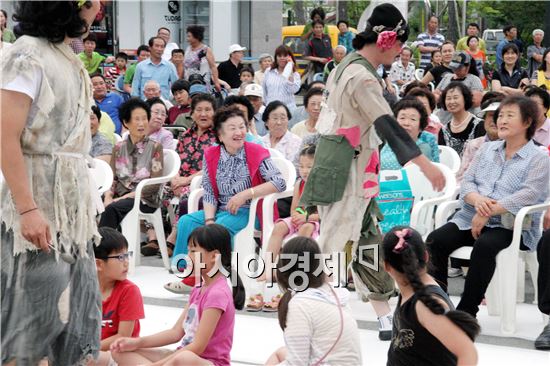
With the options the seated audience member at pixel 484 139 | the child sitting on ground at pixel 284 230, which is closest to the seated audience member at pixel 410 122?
the seated audience member at pixel 484 139

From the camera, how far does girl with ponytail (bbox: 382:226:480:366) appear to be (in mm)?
3285

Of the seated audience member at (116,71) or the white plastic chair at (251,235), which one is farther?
the seated audience member at (116,71)

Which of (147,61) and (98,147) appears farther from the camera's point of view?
(147,61)

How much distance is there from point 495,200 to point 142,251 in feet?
10.7

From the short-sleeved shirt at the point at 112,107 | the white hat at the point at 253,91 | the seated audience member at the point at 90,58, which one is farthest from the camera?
the seated audience member at the point at 90,58

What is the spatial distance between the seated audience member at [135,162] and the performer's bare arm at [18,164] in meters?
3.93

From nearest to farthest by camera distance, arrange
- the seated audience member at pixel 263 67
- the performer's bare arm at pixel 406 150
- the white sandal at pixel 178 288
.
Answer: the performer's bare arm at pixel 406 150 < the white sandal at pixel 178 288 < the seated audience member at pixel 263 67

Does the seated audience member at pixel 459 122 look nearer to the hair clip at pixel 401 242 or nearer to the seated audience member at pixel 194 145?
the seated audience member at pixel 194 145

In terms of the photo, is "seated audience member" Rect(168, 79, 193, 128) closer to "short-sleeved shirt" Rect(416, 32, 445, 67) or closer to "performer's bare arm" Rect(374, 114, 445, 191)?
"performer's bare arm" Rect(374, 114, 445, 191)

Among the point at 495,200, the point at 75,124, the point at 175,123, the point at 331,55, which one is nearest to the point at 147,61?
the point at 175,123

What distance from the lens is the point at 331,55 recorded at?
48.0ft

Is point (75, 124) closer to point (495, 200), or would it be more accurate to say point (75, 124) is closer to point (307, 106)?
point (495, 200)

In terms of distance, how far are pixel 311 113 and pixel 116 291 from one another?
3.75 metres

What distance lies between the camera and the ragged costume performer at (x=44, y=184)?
3177 mm
